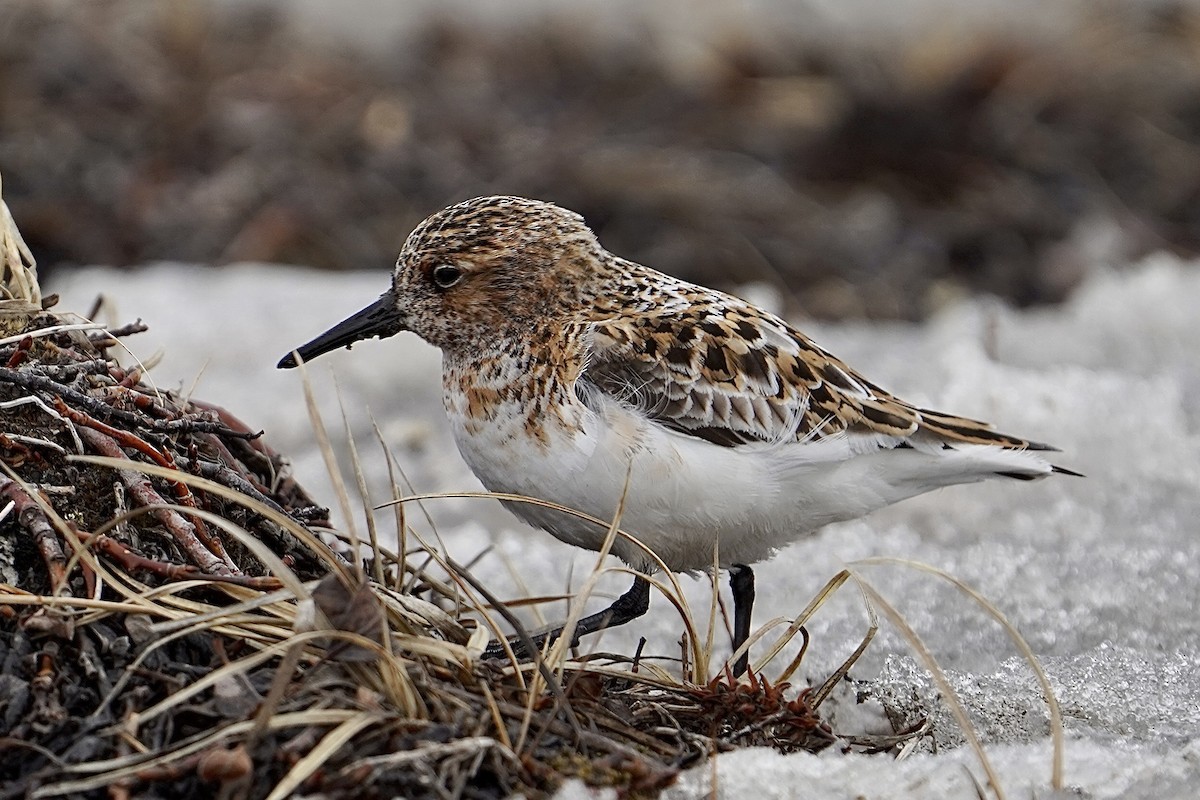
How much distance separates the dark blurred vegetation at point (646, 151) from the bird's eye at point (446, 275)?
352 cm

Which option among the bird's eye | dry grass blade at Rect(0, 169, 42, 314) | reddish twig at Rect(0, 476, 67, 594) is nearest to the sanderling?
the bird's eye

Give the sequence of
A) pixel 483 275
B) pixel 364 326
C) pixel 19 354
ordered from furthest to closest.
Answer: pixel 364 326 → pixel 483 275 → pixel 19 354

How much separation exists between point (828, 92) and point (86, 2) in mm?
4280

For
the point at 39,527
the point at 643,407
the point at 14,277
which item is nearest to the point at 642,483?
the point at 643,407

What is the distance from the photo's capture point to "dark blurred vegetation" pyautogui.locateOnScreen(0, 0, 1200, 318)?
684 centimetres

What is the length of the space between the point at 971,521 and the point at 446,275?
1917 mm

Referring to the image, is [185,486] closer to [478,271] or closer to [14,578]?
[14,578]

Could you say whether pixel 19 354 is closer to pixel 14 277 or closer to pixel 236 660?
pixel 14 277

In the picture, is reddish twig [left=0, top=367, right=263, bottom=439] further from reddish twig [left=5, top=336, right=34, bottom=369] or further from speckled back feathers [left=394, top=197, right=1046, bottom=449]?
speckled back feathers [left=394, top=197, right=1046, bottom=449]

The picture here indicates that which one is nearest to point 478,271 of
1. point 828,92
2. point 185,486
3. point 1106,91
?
point 185,486

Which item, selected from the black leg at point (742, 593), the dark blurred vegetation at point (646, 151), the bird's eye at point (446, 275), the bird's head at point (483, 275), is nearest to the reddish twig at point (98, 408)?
the bird's head at point (483, 275)

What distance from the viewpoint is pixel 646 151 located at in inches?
292

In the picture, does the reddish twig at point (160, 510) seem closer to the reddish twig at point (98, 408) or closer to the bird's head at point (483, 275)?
the reddish twig at point (98, 408)

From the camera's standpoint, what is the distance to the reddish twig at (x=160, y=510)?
250 centimetres
